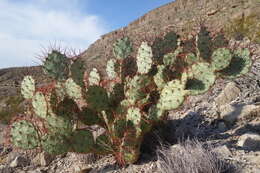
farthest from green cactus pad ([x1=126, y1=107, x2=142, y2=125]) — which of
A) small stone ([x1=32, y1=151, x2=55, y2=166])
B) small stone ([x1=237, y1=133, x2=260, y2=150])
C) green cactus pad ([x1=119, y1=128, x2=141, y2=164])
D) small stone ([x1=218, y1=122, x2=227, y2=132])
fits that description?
small stone ([x1=32, y1=151, x2=55, y2=166])

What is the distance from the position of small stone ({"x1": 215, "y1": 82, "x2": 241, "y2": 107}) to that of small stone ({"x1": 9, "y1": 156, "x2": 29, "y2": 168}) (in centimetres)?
370

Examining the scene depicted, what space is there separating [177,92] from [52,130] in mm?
1664

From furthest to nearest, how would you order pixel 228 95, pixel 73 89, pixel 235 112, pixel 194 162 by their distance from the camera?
pixel 228 95 → pixel 235 112 → pixel 73 89 → pixel 194 162

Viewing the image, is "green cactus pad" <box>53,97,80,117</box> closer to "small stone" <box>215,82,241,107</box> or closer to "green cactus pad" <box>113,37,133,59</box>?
"green cactus pad" <box>113,37,133,59</box>

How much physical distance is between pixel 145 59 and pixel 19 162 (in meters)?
3.15

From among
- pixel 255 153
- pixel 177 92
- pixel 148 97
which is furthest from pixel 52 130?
pixel 255 153

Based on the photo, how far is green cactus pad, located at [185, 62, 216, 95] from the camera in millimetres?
3955

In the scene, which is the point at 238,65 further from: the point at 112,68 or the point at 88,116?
the point at 88,116

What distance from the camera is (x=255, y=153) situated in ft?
12.0

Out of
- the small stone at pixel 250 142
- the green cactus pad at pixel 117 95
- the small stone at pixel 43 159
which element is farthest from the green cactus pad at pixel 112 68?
the small stone at pixel 250 142

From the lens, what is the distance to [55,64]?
4.34 m

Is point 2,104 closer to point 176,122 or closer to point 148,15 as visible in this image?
point 176,122

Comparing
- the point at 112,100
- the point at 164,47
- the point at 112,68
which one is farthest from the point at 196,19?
the point at 112,100

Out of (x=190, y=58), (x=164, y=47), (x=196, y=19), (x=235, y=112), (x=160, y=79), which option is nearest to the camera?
(x=160, y=79)
